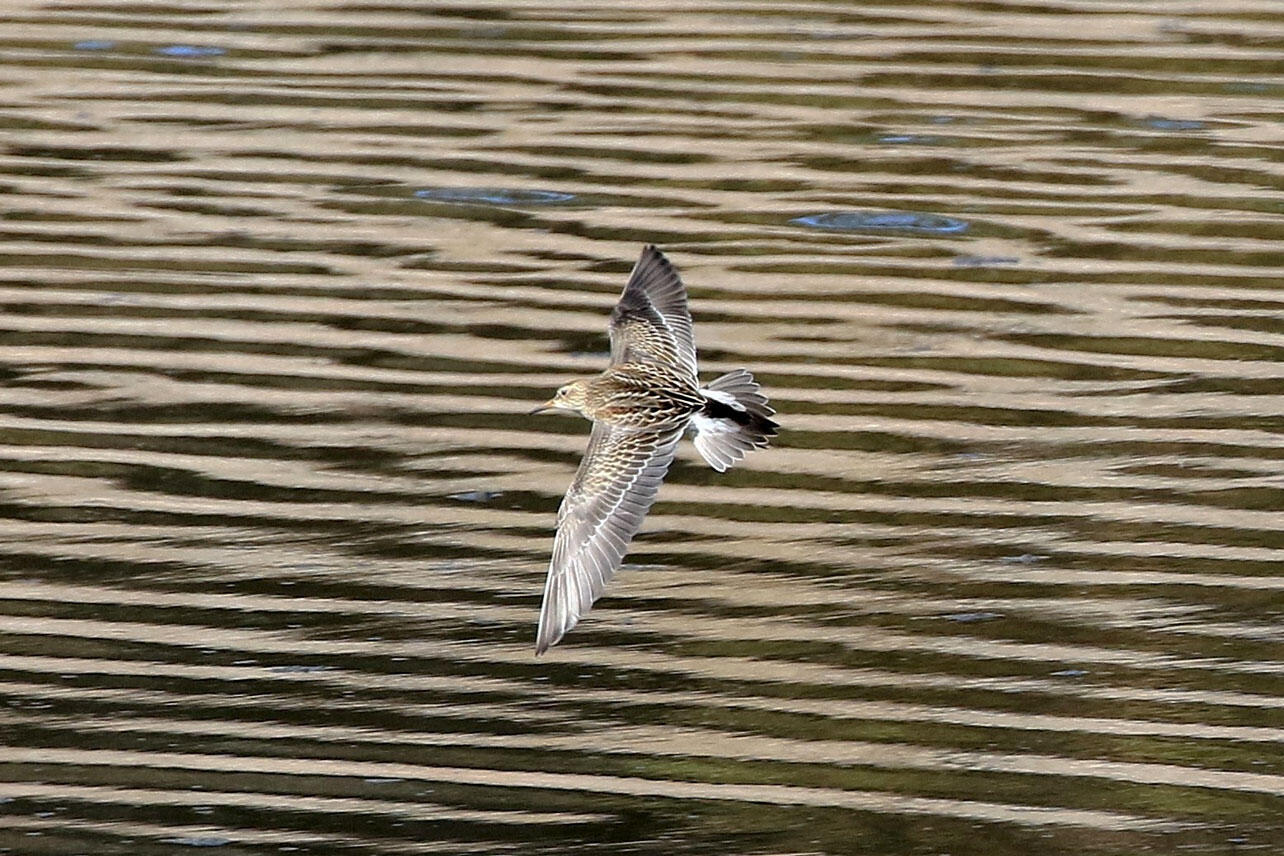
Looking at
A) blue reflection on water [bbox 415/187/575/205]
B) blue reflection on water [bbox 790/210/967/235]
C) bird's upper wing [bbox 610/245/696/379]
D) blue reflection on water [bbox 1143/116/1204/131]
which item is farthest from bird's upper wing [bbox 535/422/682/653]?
blue reflection on water [bbox 1143/116/1204/131]

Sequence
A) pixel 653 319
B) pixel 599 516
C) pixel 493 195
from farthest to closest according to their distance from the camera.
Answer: pixel 493 195 → pixel 653 319 → pixel 599 516

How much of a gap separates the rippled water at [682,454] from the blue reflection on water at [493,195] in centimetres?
4

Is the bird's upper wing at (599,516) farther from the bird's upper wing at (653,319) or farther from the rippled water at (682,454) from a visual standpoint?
the bird's upper wing at (653,319)

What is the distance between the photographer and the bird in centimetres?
575

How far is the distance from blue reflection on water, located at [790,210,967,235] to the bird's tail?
2.09 metres

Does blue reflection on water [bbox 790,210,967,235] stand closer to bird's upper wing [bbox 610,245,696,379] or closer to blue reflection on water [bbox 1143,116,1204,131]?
blue reflection on water [bbox 1143,116,1204,131]

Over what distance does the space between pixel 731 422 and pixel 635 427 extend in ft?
0.88

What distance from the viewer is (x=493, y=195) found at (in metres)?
8.77

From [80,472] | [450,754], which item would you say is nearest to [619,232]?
[80,472]

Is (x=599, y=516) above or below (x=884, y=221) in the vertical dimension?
below

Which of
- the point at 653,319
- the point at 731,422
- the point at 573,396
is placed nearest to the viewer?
the point at 731,422

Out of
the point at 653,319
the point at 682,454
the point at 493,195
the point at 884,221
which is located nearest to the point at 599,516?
the point at 653,319

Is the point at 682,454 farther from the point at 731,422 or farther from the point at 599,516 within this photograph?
the point at 599,516

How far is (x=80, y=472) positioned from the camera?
693 cm
